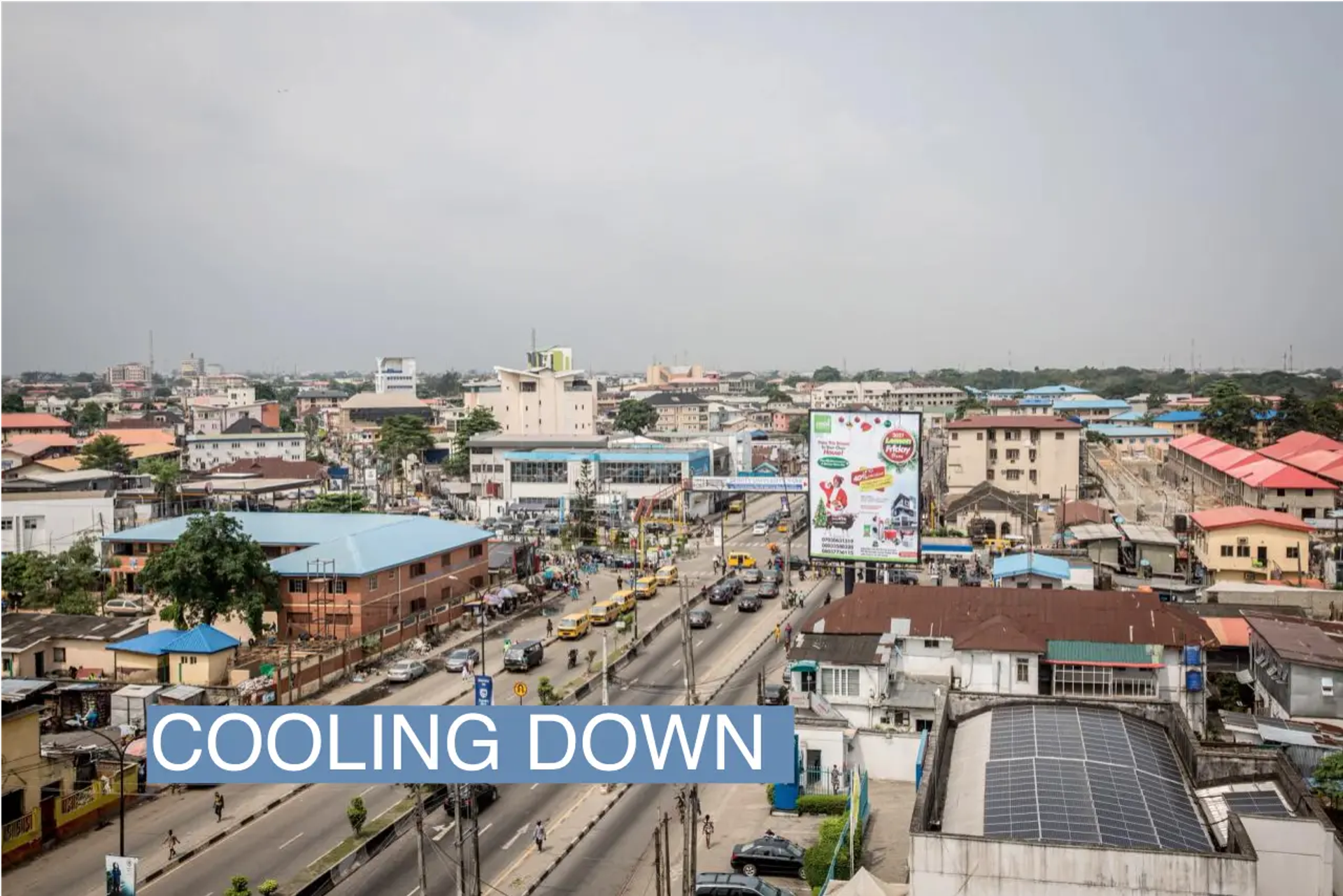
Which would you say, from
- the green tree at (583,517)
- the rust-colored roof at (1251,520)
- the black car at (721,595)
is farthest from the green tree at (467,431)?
the rust-colored roof at (1251,520)

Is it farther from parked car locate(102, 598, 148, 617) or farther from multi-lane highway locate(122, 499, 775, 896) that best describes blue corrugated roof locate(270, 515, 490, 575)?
parked car locate(102, 598, 148, 617)

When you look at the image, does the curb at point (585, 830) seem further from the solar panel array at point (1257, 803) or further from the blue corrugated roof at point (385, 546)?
the blue corrugated roof at point (385, 546)

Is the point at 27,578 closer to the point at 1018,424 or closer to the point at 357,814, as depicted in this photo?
the point at 357,814

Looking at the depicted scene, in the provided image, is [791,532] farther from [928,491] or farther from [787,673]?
[787,673]

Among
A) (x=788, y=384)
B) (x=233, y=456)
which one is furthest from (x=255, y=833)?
(x=788, y=384)

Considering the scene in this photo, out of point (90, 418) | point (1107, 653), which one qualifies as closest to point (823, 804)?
→ point (1107, 653)
